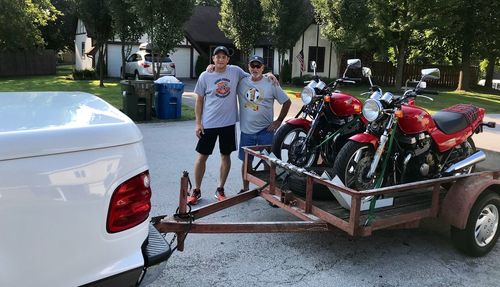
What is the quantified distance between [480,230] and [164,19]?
49.0 ft

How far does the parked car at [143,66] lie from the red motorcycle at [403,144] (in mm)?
23082

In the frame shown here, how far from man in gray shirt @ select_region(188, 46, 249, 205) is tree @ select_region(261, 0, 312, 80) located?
19976 mm

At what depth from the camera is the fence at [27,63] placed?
32.3m

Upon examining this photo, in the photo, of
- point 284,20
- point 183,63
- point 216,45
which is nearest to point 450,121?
point 284,20

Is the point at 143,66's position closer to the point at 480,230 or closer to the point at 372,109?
the point at 372,109

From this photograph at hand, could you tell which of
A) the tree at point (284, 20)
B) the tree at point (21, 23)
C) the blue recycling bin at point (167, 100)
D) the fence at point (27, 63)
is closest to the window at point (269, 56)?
the tree at point (284, 20)

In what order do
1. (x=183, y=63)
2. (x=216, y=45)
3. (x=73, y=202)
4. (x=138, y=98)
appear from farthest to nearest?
(x=216, y=45)
(x=183, y=63)
(x=138, y=98)
(x=73, y=202)

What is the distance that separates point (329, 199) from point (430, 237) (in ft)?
4.29

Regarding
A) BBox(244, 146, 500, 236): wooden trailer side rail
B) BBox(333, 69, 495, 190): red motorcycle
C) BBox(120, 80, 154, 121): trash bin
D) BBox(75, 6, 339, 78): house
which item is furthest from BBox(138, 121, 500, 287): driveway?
BBox(75, 6, 339, 78): house

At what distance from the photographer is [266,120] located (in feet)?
19.5

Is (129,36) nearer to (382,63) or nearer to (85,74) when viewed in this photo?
(85,74)

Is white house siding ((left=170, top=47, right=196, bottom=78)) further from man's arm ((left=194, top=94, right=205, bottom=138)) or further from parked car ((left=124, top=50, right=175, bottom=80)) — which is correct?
man's arm ((left=194, top=94, right=205, bottom=138))

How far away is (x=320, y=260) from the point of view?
174 inches

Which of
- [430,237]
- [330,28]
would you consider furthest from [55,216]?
[330,28]
